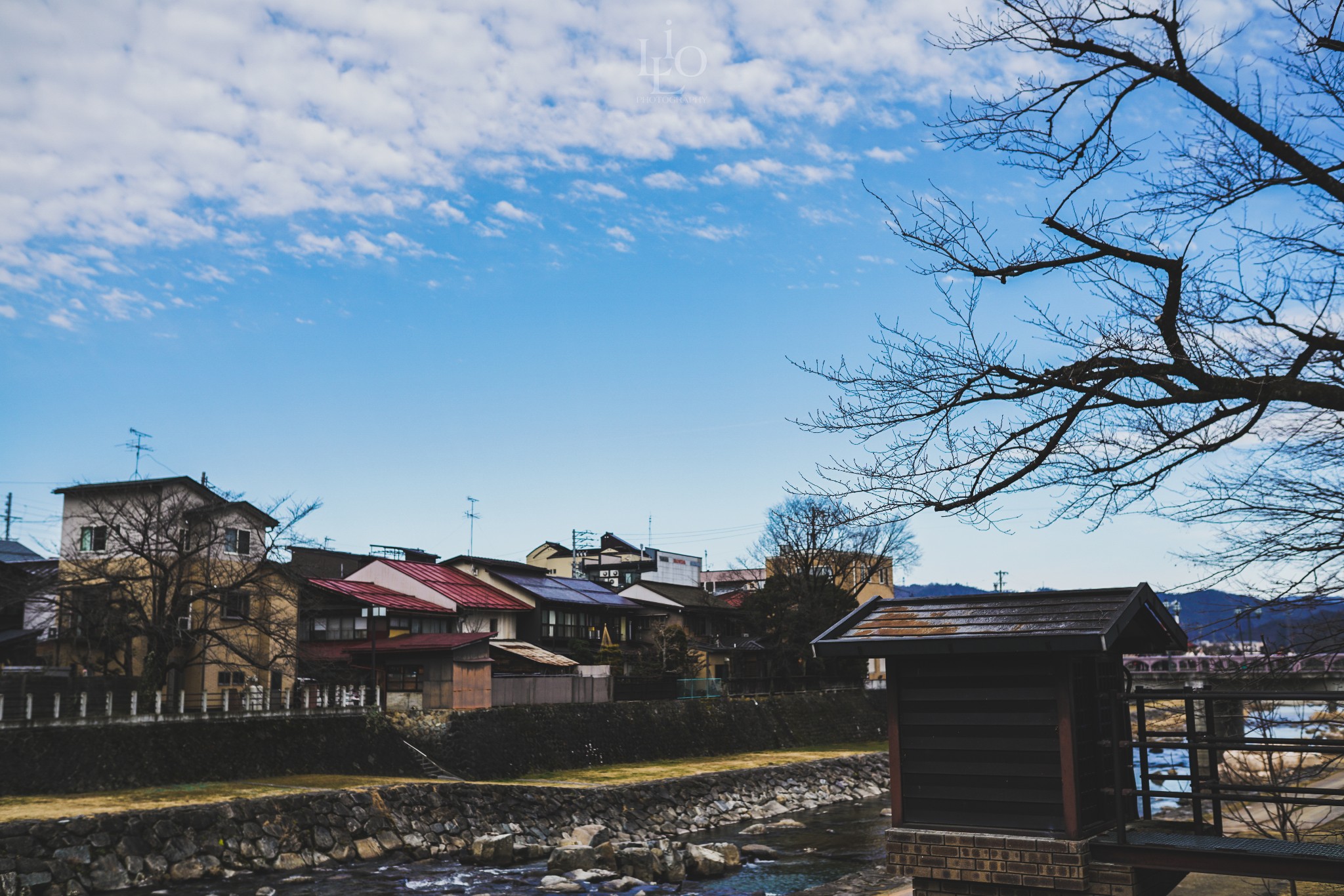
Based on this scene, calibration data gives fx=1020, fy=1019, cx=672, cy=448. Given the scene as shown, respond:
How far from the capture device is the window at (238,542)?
39.8 m

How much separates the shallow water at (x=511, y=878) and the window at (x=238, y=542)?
18.7 metres

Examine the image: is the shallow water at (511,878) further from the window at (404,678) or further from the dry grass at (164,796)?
the window at (404,678)

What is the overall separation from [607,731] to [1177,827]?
3064 cm

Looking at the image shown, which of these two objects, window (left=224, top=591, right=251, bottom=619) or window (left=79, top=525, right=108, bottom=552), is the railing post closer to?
window (left=224, top=591, right=251, bottom=619)

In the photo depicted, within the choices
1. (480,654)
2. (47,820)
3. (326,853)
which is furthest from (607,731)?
(47,820)

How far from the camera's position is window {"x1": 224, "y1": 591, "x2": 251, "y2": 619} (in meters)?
39.0

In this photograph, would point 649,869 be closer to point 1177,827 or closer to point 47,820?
point 47,820

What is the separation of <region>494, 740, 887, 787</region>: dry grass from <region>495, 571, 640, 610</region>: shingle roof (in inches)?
569

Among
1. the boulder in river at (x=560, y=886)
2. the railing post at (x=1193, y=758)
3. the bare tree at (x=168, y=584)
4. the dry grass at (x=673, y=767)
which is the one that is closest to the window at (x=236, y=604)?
the bare tree at (x=168, y=584)

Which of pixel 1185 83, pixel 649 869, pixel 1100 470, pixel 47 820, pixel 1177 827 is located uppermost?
pixel 1185 83

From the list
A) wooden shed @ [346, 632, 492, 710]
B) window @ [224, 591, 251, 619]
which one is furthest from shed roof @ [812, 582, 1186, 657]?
window @ [224, 591, 251, 619]

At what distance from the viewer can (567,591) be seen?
58.4 metres

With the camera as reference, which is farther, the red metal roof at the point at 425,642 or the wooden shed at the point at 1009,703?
the red metal roof at the point at 425,642

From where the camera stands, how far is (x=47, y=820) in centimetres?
2138
